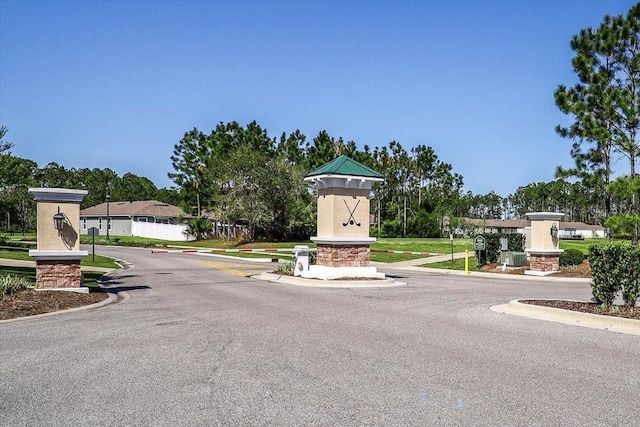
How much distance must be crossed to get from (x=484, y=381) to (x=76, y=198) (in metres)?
12.4

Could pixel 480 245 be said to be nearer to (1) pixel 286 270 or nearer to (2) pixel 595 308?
(1) pixel 286 270

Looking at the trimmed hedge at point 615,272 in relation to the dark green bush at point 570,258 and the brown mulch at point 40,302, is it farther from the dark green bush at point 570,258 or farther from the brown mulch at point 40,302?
the dark green bush at point 570,258

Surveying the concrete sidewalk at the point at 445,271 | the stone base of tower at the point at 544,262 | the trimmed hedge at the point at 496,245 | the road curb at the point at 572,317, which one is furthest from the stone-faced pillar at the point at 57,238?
the trimmed hedge at the point at 496,245

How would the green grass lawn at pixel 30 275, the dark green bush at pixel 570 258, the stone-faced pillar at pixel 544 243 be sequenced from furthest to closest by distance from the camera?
the dark green bush at pixel 570 258
the stone-faced pillar at pixel 544 243
the green grass lawn at pixel 30 275

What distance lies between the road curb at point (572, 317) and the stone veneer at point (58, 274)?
10.8 meters

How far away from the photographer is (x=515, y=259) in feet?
86.9

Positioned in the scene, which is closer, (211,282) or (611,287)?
(611,287)

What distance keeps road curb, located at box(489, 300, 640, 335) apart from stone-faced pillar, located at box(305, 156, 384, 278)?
779cm

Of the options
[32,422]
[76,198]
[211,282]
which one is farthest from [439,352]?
[211,282]

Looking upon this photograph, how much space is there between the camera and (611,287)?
1218 cm

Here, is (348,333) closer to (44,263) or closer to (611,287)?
(611,287)

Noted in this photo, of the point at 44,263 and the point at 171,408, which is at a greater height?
the point at 44,263

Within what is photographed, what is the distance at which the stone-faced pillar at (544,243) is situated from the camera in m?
24.5

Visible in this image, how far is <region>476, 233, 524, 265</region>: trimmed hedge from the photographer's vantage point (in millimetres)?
28766
